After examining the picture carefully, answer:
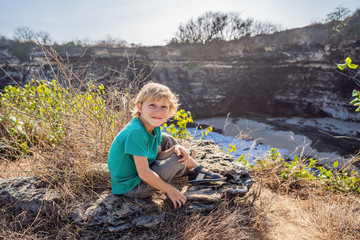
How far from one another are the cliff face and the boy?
563 inches

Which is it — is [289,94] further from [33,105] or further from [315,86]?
[33,105]

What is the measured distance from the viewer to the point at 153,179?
1899 mm

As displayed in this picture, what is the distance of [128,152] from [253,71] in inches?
744

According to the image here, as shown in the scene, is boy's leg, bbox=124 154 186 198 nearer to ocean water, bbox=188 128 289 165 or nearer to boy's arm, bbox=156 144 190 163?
boy's arm, bbox=156 144 190 163

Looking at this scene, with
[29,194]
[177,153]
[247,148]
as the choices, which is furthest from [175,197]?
[247,148]

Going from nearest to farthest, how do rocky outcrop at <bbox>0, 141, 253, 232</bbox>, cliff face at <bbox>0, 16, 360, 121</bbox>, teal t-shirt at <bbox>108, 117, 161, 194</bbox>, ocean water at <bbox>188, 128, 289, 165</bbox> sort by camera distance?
teal t-shirt at <bbox>108, 117, 161, 194</bbox>, rocky outcrop at <bbox>0, 141, 253, 232</bbox>, ocean water at <bbox>188, 128, 289, 165</bbox>, cliff face at <bbox>0, 16, 360, 121</bbox>

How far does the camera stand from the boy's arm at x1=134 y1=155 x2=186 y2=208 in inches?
73.5

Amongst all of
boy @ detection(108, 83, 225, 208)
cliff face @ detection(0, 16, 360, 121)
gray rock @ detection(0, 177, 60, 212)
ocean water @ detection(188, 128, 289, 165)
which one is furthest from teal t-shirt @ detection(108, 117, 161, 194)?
cliff face @ detection(0, 16, 360, 121)

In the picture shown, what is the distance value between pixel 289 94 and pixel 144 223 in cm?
1785

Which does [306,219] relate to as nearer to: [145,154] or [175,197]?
[175,197]

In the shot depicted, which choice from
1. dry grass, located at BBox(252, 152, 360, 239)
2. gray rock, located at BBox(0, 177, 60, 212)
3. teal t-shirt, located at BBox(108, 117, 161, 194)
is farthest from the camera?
dry grass, located at BBox(252, 152, 360, 239)

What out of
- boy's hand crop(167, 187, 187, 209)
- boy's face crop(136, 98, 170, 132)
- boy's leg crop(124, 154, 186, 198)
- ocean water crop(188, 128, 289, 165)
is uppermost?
boy's face crop(136, 98, 170, 132)

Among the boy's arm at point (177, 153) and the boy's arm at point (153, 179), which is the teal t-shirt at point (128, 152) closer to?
the boy's arm at point (153, 179)

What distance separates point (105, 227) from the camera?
6.36ft
